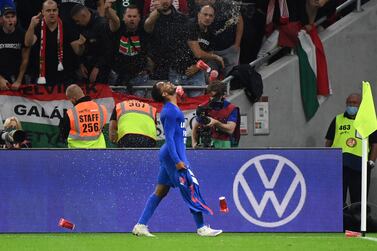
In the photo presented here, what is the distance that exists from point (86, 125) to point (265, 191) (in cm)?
282

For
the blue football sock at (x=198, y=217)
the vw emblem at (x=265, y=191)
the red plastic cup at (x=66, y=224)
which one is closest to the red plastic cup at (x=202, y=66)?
the vw emblem at (x=265, y=191)

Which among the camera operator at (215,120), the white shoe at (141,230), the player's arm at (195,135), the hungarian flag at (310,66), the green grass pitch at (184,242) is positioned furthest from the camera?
the hungarian flag at (310,66)

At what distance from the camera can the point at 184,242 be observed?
45.0ft

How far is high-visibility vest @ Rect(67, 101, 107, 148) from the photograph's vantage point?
1642 centimetres

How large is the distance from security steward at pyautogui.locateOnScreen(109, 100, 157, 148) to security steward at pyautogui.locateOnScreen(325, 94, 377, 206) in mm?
3268

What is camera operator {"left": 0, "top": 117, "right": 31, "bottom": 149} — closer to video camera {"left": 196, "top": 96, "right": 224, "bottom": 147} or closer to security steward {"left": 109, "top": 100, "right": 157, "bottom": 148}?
security steward {"left": 109, "top": 100, "right": 157, "bottom": 148}

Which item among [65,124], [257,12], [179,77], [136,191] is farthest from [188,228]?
[257,12]

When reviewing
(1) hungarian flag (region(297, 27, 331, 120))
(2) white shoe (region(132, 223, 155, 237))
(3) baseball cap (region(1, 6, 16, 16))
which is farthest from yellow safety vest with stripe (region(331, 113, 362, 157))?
(3) baseball cap (region(1, 6, 16, 16))

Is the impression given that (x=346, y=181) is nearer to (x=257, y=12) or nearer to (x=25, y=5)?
(x=257, y=12)

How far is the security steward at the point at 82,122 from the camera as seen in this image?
16.4 metres

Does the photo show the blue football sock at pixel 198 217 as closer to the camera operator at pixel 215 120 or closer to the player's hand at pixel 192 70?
the camera operator at pixel 215 120

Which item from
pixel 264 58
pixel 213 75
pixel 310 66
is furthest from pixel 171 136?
pixel 310 66

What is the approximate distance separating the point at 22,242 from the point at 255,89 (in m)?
6.24

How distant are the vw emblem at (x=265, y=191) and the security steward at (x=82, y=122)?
2247mm
